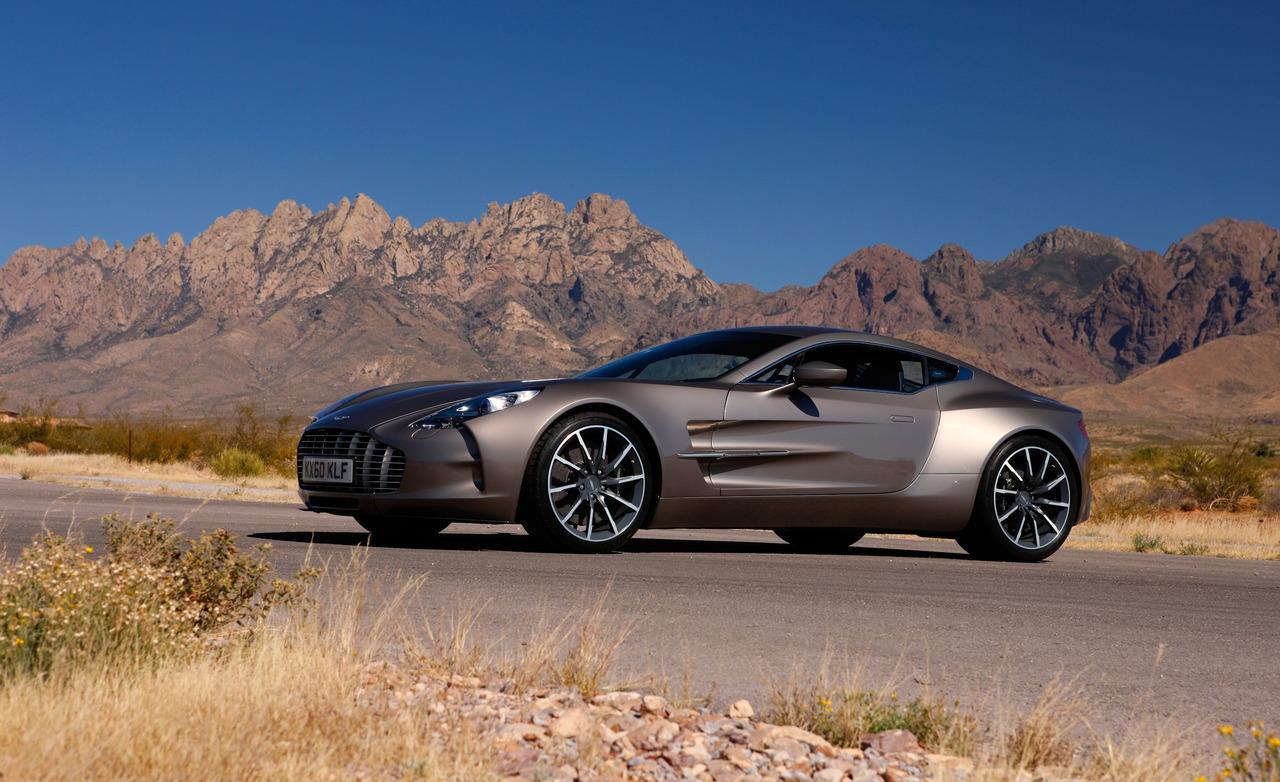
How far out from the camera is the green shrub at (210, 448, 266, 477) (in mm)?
27250

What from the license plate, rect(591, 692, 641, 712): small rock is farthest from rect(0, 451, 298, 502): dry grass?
rect(591, 692, 641, 712): small rock

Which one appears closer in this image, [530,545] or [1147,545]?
[530,545]

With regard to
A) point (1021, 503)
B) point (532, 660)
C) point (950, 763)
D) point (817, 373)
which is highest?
point (817, 373)

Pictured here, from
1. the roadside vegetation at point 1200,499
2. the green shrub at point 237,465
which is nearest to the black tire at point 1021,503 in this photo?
the roadside vegetation at point 1200,499

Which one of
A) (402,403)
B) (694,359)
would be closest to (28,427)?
(402,403)

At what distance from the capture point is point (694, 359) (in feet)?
30.3

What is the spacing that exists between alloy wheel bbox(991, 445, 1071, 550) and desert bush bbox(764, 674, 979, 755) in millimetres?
5737

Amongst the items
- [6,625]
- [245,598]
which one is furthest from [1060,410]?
[6,625]

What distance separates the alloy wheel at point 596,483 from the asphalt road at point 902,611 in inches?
9.6

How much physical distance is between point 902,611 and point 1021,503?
338cm

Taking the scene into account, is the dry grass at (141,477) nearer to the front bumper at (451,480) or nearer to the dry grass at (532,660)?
the front bumper at (451,480)

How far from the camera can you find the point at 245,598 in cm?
507

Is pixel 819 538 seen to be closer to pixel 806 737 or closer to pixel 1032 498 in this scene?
pixel 1032 498

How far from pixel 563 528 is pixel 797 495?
173 cm
